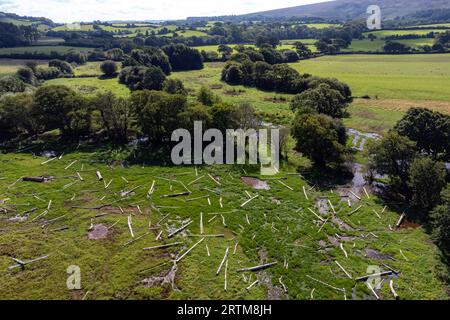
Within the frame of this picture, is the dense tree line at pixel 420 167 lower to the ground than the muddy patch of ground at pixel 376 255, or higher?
higher

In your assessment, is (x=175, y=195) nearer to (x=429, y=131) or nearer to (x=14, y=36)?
(x=429, y=131)

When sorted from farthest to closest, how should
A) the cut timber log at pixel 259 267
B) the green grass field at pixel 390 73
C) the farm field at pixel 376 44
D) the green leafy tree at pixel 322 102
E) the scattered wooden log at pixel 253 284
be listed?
the farm field at pixel 376 44 < the green grass field at pixel 390 73 < the green leafy tree at pixel 322 102 < the cut timber log at pixel 259 267 < the scattered wooden log at pixel 253 284

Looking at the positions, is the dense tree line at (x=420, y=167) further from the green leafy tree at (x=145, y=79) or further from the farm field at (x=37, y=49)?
the farm field at (x=37, y=49)

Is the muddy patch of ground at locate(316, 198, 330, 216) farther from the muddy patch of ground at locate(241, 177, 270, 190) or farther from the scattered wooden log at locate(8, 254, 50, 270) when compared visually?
the scattered wooden log at locate(8, 254, 50, 270)

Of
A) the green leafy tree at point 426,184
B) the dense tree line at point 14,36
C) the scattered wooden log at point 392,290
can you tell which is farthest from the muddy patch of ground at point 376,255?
the dense tree line at point 14,36

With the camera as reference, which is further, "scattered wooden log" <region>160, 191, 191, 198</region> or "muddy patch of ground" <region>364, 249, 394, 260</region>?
"scattered wooden log" <region>160, 191, 191, 198</region>

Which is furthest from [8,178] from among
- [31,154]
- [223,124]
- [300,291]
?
[300,291]

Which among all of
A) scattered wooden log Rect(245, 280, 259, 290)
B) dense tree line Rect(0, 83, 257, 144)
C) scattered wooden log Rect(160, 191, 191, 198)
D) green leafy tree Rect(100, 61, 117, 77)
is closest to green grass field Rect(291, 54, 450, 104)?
dense tree line Rect(0, 83, 257, 144)

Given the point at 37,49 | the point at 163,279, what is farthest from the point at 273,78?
the point at 37,49
